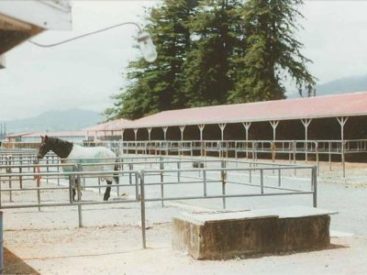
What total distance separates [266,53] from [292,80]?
4935 millimetres

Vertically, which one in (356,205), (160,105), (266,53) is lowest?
(356,205)

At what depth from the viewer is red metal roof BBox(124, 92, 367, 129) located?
2875 centimetres

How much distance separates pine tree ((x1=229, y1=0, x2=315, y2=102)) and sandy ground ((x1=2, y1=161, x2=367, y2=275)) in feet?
141

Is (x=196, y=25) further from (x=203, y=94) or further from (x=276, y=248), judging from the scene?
(x=276, y=248)

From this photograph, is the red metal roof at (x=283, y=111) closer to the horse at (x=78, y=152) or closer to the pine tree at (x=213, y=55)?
the horse at (x=78, y=152)

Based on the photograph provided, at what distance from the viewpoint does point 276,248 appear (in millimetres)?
8344

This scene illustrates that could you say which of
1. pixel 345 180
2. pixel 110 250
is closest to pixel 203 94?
pixel 345 180

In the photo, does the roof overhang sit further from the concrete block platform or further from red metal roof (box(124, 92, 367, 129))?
red metal roof (box(124, 92, 367, 129))

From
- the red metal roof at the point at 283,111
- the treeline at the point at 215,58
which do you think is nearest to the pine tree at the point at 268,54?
the treeline at the point at 215,58

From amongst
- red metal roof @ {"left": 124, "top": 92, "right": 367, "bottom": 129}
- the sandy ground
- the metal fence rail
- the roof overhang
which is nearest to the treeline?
red metal roof @ {"left": 124, "top": 92, "right": 367, "bottom": 129}

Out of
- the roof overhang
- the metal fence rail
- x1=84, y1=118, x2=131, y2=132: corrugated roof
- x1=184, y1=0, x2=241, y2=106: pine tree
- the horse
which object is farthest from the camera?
x1=184, y1=0, x2=241, y2=106: pine tree

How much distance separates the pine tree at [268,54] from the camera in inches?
2255

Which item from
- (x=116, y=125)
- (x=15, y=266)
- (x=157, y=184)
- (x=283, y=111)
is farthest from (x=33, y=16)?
(x=116, y=125)

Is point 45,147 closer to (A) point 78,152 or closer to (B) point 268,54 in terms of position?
(A) point 78,152
